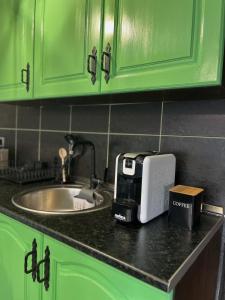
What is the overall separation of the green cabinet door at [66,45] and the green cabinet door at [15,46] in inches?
2.7

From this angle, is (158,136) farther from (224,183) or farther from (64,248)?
(64,248)

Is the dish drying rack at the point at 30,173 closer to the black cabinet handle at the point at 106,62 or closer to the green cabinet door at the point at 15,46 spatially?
the green cabinet door at the point at 15,46

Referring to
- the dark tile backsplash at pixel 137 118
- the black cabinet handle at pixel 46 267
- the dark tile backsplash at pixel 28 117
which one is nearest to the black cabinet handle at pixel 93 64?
the dark tile backsplash at pixel 137 118

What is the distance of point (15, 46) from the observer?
1323 mm

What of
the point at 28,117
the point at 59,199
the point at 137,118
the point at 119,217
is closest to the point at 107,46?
the point at 137,118

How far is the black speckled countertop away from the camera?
1.91 feet

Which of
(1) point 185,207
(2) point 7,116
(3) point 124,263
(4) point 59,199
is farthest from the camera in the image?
(2) point 7,116

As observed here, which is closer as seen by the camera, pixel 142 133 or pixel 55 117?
pixel 142 133

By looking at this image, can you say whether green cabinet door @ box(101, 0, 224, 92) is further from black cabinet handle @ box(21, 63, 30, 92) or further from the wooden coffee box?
black cabinet handle @ box(21, 63, 30, 92)

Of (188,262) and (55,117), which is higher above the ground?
(55,117)

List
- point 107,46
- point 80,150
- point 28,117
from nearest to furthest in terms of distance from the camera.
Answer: point 107,46, point 80,150, point 28,117

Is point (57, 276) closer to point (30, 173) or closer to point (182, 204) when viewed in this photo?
point (182, 204)

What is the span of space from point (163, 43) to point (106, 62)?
0.81ft

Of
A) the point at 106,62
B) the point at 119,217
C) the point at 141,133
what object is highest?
the point at 106,62
